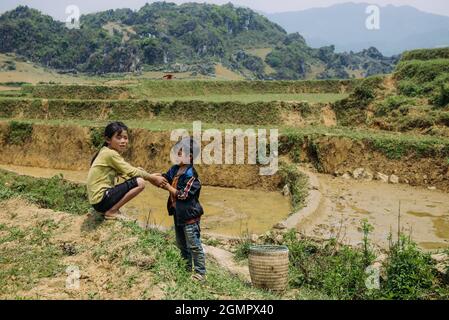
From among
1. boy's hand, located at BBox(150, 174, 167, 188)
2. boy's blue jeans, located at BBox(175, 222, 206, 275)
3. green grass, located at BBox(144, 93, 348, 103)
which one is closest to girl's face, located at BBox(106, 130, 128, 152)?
boy's hand, located at BBox(150, 174, 167, 188)

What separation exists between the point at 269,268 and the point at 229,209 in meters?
6.92

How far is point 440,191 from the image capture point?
44.1 feet

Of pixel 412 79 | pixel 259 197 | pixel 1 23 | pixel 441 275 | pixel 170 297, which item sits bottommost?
pixel 259 197

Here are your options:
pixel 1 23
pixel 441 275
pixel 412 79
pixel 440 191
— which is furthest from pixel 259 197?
pixel 1 23

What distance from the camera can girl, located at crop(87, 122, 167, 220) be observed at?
6.29m

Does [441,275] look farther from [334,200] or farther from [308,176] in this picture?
[308,176]

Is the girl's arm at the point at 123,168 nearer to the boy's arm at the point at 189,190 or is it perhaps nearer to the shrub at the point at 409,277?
the boy's arm at the point at 189,190

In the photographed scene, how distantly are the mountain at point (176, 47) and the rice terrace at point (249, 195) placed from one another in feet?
155

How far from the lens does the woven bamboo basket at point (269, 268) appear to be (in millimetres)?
6074

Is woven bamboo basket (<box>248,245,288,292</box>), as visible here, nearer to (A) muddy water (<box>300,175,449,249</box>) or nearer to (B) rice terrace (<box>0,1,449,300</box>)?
(B) rice terrace (<box>0,1,449,300</box>)

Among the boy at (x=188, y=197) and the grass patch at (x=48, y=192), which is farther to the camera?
the grass patch at (x=48, y=192)

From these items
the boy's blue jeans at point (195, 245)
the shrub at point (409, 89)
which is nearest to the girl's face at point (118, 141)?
the boy's blue jeans at point (195, 245)

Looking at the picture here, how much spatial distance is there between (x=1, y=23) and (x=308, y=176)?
8492cm

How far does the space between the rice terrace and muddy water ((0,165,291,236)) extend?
60 mm
